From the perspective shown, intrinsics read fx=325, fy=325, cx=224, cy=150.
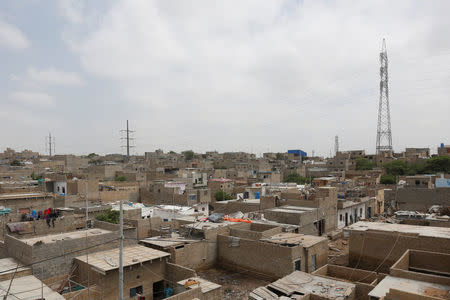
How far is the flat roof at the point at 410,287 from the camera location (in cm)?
1183

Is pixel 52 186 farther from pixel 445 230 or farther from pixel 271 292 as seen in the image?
pixel 445 230

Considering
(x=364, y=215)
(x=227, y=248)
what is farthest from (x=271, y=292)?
(x=364, y=215)

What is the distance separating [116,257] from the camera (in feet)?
51.2

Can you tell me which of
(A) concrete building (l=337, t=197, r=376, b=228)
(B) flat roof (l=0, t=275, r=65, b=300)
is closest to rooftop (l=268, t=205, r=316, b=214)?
(A) concrete building (l=337, t=197, r=376, b=228)

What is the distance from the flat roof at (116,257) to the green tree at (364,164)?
6869cm

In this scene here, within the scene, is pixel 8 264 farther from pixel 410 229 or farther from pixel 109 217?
pixel 410 229

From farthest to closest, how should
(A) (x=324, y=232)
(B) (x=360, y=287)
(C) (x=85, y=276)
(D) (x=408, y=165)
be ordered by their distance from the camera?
(D) (x=408, y=165) → (A) (x=324, y=232) → (C) (x=85, y=276) → (B) (x=360, y=287)

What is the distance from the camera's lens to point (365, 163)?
7706 cm

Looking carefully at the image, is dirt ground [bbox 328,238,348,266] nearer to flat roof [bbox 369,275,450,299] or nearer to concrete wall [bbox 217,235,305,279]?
concrete wall [bbox 217,235,305,279]

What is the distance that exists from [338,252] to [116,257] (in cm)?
1442

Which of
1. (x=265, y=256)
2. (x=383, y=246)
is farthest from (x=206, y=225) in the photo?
(x=383, y=246)

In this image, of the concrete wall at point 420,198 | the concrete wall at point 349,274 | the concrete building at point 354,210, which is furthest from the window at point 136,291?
the concrete wall at point 420,198

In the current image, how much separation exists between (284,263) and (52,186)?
35.5m

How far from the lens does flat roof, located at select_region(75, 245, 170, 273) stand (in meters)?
14.3
